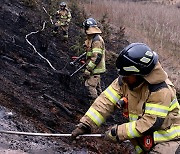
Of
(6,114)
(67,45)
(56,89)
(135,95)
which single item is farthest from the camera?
(67,45)

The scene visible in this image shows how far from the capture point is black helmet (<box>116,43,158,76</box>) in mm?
3605

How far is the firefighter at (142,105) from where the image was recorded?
362 centimetres

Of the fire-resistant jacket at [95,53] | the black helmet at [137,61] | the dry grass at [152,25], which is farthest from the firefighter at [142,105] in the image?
the dry grass at [152,25]

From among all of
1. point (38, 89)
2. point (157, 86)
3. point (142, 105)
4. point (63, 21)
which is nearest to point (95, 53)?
point (38, 89)

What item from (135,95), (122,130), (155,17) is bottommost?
(155,17)

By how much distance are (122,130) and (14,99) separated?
12.2 ft

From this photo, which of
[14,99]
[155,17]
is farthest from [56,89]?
[155,17]

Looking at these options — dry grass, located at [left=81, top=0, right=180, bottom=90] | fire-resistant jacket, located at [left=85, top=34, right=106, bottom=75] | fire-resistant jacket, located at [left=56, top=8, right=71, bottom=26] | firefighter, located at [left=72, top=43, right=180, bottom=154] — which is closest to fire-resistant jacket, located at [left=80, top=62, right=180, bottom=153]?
firefighter, located at [left=72, top=43, right=180, bottom=154]

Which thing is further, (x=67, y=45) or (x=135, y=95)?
(x=67, y=45)

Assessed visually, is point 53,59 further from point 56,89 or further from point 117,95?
point 117,95

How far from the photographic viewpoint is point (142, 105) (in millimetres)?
3824

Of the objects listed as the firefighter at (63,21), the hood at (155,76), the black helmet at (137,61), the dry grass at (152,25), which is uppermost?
the black helmet at (137,61)

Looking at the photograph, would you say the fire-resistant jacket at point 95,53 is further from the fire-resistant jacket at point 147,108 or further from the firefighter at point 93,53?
the fire-resistant jacket at point 147,108

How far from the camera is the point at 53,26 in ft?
47.3
